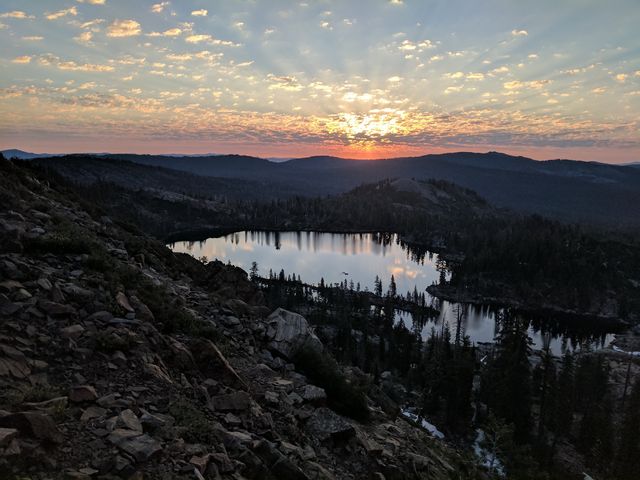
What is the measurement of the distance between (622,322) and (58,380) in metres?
230

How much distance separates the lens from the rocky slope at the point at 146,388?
10.1 metres

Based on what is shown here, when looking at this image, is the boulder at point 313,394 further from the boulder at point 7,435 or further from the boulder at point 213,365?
the boulder at point 7,435

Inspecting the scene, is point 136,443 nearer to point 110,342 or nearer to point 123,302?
point 110,342

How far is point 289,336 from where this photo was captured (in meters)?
24.3

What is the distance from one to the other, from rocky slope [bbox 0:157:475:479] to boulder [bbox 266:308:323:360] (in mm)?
88

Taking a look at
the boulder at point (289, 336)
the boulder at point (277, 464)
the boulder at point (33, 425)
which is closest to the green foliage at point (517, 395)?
the boulder at point (289, 336)

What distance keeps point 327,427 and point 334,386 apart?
4.28 m

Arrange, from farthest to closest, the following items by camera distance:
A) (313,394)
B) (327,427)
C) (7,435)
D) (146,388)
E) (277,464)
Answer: (313,394) → (327,427) → (146,388) → (277,464) → (7,435)

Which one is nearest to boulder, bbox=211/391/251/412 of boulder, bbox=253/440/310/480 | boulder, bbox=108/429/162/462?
boulder, bbox=253/440/310/480

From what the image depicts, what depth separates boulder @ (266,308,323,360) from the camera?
23172mm

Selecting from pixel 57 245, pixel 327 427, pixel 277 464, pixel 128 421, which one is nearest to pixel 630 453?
pixel 327 427

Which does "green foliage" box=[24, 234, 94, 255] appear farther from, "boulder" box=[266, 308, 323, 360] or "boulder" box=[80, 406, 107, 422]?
"boulder" box=[80, 406, 107, 422]

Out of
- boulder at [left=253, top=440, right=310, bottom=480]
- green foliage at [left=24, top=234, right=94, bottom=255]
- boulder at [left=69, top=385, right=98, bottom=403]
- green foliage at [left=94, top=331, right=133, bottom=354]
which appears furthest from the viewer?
green foliage at [left=24, top=234, right=94, bottom=255]

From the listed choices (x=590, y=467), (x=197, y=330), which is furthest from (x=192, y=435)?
(x=590, y=467)
